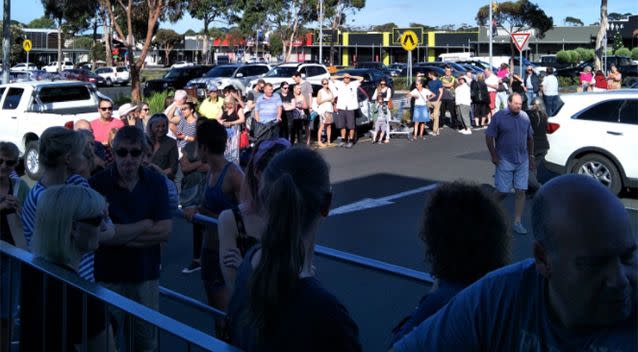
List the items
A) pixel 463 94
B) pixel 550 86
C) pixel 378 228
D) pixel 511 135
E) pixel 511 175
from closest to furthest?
pixel 511 135
pixel 511 175
pixel 378 228
pixel 463 94
pixel 550 86

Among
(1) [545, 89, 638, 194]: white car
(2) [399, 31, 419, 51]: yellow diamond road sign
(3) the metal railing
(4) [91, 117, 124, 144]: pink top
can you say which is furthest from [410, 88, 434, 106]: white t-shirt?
(3) the metal railing

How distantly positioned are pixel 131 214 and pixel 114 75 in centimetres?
6000

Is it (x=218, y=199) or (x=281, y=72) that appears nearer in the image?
(x=218, y=199)

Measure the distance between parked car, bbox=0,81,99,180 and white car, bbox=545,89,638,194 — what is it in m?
8.66

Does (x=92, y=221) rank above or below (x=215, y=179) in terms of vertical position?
below

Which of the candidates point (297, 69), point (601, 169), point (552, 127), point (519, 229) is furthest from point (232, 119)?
point (297, 69)

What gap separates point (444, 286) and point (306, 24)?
68960 mm

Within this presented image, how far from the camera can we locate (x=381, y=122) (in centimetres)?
2086

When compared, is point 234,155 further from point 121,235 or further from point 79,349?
point 79,349

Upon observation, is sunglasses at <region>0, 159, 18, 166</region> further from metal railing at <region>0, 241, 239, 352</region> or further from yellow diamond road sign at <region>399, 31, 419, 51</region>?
yellow diamond road sign at <region>399, 31, 419, 51</region>

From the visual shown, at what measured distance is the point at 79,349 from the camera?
147 inches

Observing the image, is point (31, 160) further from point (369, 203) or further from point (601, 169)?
point (601, 169)

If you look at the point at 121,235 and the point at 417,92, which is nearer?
the point at 121,235

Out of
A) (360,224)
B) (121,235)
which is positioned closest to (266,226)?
(121,235)
